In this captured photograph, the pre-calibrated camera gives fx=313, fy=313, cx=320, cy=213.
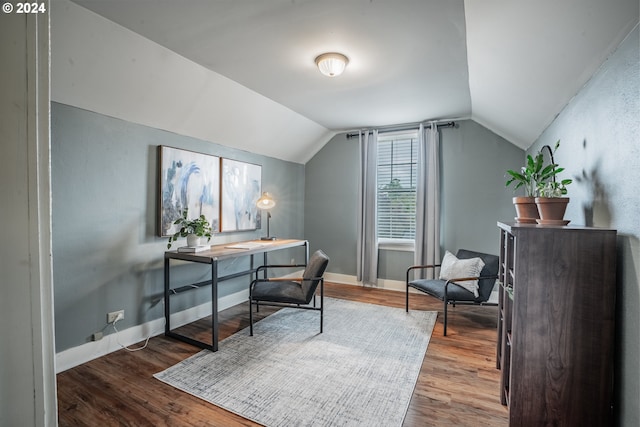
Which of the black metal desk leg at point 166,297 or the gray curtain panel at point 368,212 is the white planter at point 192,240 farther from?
the gray curtain panel at point 368,212

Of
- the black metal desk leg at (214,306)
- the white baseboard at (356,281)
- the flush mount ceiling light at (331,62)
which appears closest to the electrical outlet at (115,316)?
the black metal desk leg at (214,306)

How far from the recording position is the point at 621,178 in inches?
58.2

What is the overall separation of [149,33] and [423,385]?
10.5 feet

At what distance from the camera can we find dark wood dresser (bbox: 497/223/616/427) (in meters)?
1.49

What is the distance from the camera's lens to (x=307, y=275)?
316 centimetres

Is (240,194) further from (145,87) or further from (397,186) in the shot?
(397,186)

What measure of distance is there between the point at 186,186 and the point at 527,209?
311cm

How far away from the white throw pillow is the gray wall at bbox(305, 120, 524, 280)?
852 mm

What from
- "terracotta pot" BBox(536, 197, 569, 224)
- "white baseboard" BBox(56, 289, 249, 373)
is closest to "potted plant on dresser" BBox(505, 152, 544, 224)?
"terracotta pot" BBox(536, 197, 569, 224)

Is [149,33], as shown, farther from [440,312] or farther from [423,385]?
[440,312]

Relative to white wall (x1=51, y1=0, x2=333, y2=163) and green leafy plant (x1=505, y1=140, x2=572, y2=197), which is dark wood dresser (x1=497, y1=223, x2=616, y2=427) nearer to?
green leafy plant (x1=505, y1=140, x2=572, y2=197)

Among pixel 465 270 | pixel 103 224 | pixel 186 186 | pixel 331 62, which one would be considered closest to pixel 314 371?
pixel 465 270

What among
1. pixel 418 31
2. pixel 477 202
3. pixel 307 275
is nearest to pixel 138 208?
pixel 307 275

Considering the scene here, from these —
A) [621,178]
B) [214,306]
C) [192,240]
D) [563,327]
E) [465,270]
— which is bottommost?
[214,306]
